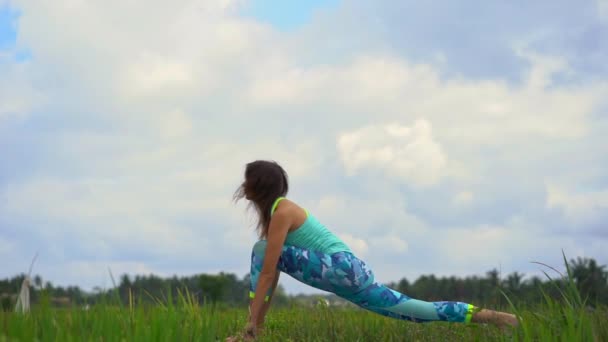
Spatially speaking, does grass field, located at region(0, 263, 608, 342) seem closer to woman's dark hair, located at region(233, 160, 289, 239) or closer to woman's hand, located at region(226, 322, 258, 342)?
woman's hand, located at region(226, 322, 258, 342)

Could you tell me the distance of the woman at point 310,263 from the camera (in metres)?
5.83

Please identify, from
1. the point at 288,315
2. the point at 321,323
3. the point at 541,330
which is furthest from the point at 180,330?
the point at 288,315

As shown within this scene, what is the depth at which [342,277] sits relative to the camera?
586 cm

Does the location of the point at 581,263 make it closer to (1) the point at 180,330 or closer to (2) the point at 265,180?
(2) the point at 265,180

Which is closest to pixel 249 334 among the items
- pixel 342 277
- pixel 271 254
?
pixel 271 254

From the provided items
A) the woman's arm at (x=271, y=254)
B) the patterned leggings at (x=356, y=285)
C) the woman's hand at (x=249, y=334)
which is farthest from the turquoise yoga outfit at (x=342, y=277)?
the woman's hand at (x=249, y=334)

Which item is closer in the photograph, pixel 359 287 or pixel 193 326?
pixel 193 326

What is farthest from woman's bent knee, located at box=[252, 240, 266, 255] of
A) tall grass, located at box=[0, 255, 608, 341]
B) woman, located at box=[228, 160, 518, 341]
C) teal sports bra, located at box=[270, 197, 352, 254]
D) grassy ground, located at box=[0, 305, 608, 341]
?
grassy ground, located at box=[0, 305, 608, 341]

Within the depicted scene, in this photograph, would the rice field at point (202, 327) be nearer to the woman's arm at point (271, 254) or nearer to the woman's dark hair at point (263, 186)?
the woman's arm at point (271, 254)

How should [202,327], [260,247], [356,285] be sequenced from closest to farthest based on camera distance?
[202,327], [356,285], [260,247]

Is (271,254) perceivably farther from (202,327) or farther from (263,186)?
(202,327)

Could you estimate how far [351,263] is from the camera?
5887 mm

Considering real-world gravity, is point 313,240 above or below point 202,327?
above

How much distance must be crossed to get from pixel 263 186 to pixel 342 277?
1.04m
